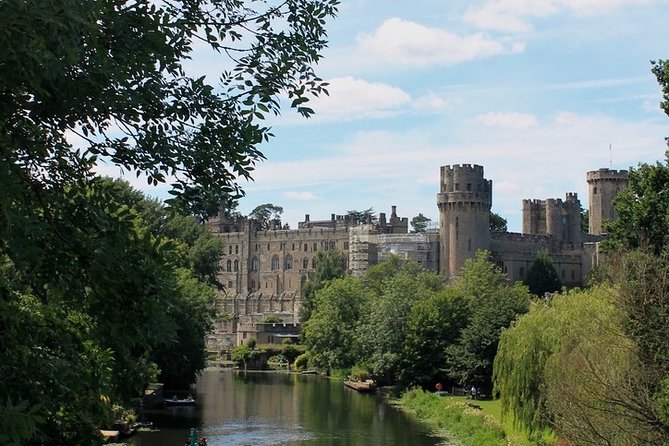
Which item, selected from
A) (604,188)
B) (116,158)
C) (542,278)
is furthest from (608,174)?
(116,158)

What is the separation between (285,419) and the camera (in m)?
31.3

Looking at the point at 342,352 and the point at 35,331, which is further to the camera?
the point at 342,352

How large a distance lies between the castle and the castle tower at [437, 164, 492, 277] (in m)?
0.07

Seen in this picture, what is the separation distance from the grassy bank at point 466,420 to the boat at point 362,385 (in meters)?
4.13

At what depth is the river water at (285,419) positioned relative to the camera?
86.6 feet

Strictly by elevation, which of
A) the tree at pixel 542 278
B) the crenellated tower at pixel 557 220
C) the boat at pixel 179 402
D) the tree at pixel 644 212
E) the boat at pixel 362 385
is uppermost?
the crenellated tower at pixel 557 220

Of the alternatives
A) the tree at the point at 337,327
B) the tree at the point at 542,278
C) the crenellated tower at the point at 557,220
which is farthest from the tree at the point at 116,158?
the crenellated tower at the point at 557,220

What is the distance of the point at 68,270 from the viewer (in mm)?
6977

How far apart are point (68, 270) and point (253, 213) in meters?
117

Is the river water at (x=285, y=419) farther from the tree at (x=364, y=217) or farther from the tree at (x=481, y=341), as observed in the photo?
the tree at (x=364, y=217)

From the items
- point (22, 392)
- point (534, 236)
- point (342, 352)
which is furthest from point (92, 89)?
Answer: point (534, 236)

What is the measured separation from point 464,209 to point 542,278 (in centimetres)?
740

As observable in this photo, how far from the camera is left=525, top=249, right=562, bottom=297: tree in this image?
2810 inches

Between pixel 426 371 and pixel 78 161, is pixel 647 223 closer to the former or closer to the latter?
pixel 78 161
